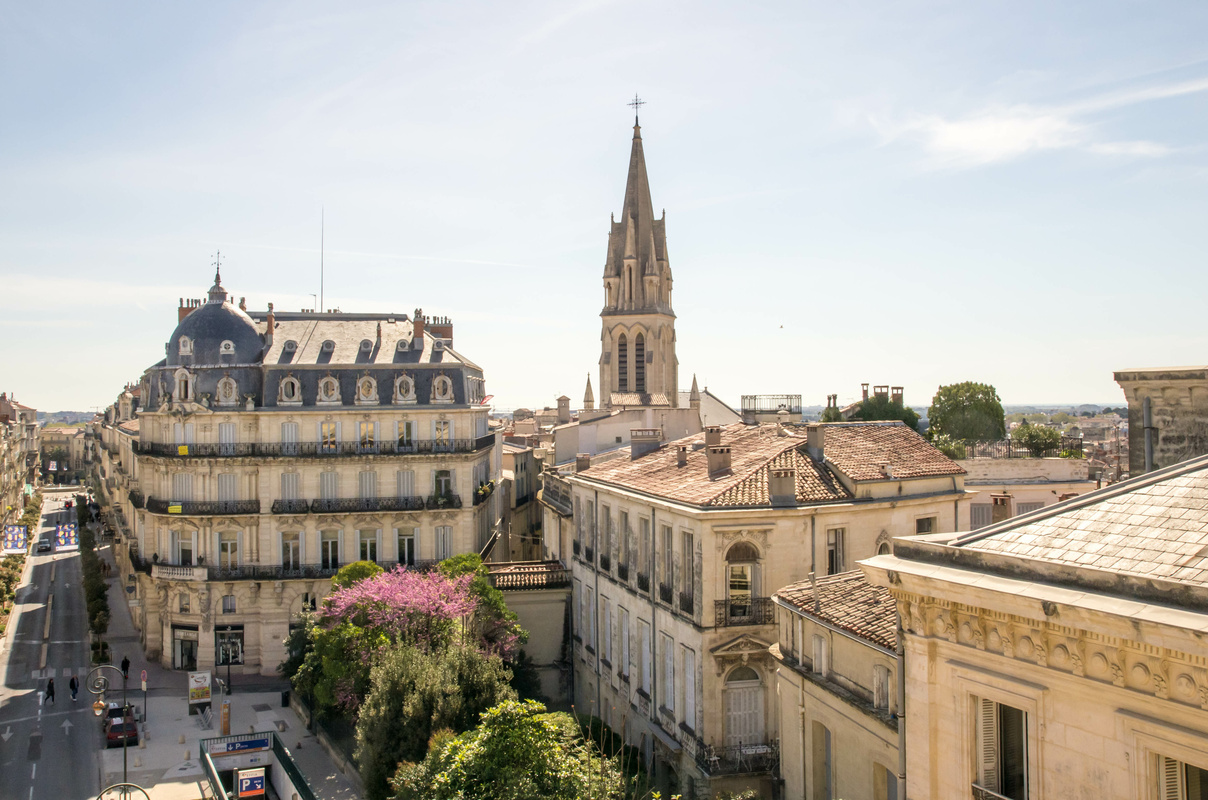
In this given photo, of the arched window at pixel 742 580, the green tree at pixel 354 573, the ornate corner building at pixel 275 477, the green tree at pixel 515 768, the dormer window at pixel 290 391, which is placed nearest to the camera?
the green tree at pixel 515 768

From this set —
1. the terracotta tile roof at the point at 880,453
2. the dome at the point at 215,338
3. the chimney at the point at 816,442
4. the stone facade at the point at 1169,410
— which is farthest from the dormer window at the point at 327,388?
the stone facade at the point at 1169,410

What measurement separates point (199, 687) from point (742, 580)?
71.2ft

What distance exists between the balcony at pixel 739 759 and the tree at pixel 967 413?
140 ft

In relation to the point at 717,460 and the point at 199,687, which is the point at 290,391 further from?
the point at 717,460

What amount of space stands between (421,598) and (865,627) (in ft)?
58.6

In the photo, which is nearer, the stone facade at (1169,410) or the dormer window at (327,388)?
the stone facade at (1169,410)

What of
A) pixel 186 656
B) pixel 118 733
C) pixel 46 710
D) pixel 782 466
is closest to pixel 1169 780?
pixel 782 466

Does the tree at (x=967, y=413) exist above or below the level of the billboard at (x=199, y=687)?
above

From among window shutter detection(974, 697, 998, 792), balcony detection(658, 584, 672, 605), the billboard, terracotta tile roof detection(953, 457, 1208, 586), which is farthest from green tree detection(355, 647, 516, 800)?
terracotta tile roof detection(953, 457, 1208, 586)

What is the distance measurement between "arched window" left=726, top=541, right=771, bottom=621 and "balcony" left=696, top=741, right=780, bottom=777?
329 cm

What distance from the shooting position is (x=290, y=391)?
140 ft

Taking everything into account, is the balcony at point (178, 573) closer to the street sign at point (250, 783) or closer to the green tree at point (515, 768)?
the street sign at point (250, 783)

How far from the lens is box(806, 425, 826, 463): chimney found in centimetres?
2670

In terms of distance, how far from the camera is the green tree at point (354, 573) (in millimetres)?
36281
